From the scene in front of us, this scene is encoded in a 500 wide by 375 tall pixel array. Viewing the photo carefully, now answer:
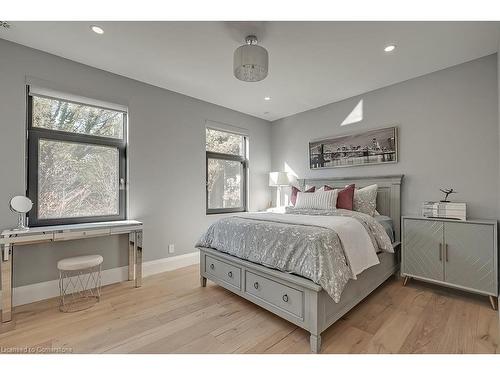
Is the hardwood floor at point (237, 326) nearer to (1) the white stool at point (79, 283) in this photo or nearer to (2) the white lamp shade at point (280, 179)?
(1) the white stool at point (79, 283)

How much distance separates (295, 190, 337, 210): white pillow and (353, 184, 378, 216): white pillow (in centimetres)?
30

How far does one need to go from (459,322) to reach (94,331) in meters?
2.88

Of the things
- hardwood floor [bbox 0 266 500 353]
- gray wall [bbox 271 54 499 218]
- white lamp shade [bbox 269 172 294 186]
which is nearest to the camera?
hardwood floor [bbox 0 266 500 353]

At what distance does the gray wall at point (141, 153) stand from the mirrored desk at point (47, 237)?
0.30m

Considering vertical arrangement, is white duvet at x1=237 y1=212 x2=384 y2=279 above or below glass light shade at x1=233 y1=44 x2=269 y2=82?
below

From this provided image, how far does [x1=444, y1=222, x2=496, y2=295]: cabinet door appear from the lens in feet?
6.93

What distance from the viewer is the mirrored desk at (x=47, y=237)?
194cm

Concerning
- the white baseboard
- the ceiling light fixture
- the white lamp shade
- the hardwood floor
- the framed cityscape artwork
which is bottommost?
the hardwood floor

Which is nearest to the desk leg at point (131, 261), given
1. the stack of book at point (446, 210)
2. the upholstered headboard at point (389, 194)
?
the upholstered headboard at point (389, 194)

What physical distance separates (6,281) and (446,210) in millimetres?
4097

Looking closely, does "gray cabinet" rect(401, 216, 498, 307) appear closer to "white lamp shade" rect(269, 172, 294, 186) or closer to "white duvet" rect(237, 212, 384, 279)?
"white duvet" rect(237, 212, 384, 279)

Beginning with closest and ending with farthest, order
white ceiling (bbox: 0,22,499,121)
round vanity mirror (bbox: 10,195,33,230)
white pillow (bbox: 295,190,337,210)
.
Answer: white ceiling (bbox: 0,22,499,121)
round vanity mirror (bbox: 10,195,33,230)
white pillow (bbox: 295,190,337,210)

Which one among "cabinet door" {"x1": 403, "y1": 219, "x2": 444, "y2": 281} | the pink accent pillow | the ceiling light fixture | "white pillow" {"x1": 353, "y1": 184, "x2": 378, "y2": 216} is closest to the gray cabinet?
"cabinet door" {"x1": 403, "y1": 219, "x2": 444, "y2": 281}
